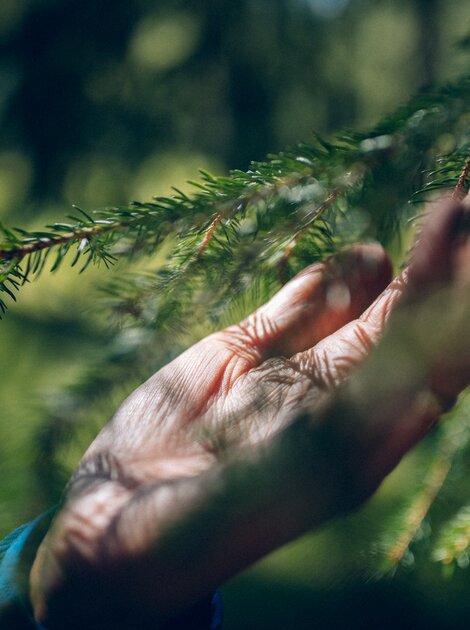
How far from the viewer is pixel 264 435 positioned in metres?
0.28

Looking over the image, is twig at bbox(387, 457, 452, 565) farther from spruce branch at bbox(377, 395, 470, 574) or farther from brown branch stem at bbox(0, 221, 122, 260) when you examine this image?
brown branch stem at bbox(0, 221, 122, 260)

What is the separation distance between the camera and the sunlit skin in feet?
0.83

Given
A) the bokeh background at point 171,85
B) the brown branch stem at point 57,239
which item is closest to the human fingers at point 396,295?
the brown branch stem at point 57,239

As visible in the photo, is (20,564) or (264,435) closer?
(264,435)

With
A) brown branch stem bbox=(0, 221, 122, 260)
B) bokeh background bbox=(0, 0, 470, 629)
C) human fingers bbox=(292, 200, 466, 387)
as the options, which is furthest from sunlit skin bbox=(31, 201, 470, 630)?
bokeh background bbox=(0, 0, 470, 629)

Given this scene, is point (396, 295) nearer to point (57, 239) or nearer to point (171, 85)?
point (57, 239)

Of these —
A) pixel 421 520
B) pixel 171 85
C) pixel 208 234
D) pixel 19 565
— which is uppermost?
pixel 171 85

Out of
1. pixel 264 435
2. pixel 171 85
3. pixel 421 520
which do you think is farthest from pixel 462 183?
pixel 171 85

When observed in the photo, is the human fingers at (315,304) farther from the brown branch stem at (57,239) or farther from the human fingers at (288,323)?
the brown branch stem at (57,239)

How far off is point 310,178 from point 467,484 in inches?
13.1

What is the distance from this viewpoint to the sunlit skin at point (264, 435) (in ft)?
0.83

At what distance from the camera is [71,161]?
2156mm

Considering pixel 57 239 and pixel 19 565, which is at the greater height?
pixel 57 239

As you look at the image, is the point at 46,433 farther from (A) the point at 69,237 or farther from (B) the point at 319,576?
(B) the point at 319,576
